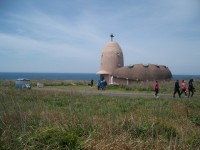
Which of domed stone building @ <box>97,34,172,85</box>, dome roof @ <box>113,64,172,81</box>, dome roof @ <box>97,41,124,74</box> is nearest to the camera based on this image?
dome roof @ <box>113,64,172,81</box>

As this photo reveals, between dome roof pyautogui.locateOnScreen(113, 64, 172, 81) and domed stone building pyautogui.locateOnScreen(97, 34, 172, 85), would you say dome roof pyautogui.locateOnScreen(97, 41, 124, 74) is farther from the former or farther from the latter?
dome roof pyautogui.locateOnScreen(113, 64, 172, 81)

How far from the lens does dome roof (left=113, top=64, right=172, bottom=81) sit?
40.8 meters

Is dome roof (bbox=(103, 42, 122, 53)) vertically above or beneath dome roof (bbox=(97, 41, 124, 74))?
above

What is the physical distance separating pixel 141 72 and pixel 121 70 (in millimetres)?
3020

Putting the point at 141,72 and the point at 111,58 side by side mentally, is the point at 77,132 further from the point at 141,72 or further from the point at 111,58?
the point at 111,58

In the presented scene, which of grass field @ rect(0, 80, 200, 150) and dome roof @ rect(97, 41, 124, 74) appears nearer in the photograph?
grass field @ rect(0, 80, 200, 150)

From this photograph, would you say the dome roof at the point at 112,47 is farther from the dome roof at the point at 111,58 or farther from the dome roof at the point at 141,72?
the dome roof at the point at 141,72

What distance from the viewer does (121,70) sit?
4184 centimetres

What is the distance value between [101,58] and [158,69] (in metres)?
9.57

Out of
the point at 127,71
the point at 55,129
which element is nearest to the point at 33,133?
the point at 55,129

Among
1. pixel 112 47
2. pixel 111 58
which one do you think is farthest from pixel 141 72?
pixel 112 47

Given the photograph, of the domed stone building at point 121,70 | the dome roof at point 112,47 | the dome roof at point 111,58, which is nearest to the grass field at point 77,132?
the domed stone building at point 121,70

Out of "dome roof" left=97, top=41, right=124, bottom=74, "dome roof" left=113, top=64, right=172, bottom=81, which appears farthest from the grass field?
"dome roof" left=97, top=41, right=124, bottom=74

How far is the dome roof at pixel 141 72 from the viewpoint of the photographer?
134ft
